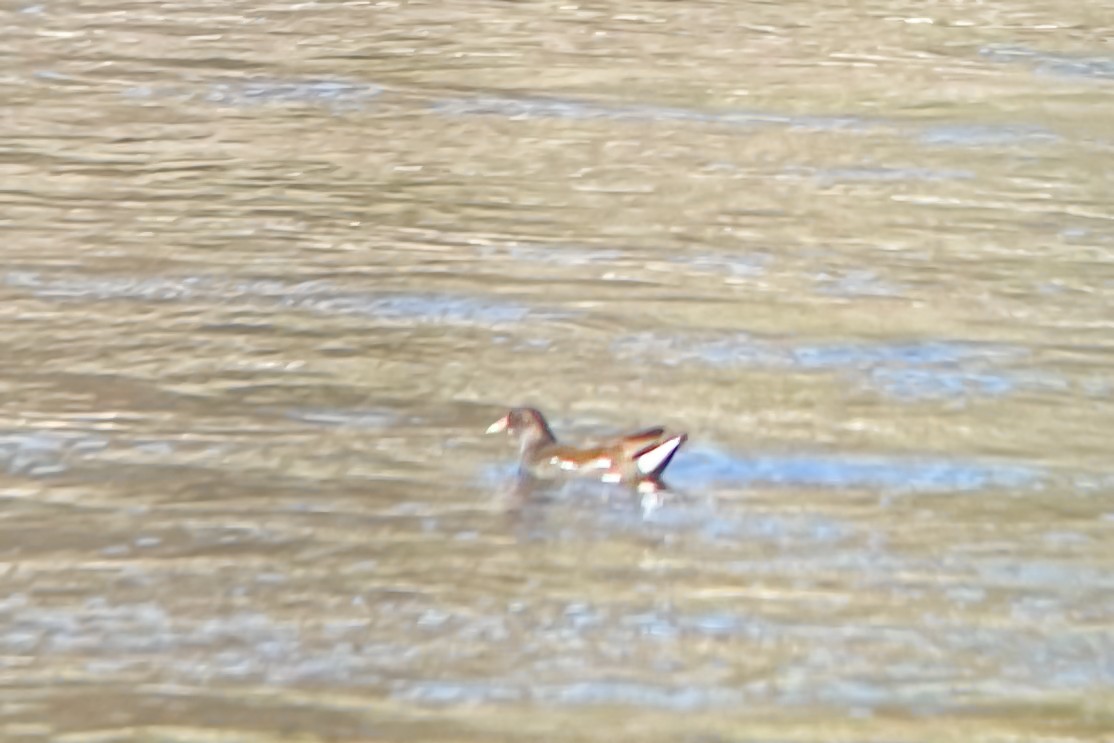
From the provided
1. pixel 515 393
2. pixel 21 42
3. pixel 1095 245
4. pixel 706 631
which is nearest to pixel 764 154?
pixel 1095 245

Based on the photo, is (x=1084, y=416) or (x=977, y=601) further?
(x=1084, y=416)

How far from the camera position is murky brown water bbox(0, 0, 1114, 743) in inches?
215

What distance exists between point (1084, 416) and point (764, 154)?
3.84 m

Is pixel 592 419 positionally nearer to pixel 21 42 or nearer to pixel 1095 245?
pixel 1095 245

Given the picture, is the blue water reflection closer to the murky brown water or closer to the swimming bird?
the murky brown water

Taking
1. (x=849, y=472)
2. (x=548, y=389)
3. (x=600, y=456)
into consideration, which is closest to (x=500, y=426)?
(x=600, y=456)

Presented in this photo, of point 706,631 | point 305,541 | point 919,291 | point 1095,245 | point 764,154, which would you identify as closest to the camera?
point 706,631

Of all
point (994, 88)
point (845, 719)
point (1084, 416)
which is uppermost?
point (845, 719)

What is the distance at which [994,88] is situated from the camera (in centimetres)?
1259

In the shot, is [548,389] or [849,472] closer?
[849,472]

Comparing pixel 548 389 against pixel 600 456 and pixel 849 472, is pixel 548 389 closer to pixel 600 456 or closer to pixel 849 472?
pixel 600 456

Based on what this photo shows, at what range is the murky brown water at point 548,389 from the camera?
5.47 m

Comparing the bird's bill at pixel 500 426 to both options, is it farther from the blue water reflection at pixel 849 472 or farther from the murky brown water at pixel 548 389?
the blue water reflection at pixel 849 472

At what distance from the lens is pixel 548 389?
7.60 m
